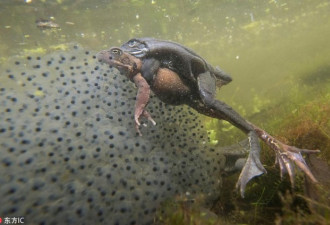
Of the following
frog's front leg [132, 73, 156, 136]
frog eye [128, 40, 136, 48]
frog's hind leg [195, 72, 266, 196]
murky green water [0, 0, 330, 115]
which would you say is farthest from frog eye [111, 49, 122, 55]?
murky green water [0, 0, 330, 115]

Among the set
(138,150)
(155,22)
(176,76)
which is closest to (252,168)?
(138,150)

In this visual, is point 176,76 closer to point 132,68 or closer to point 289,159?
point 132,68

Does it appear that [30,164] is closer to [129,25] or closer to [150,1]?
[150,1]

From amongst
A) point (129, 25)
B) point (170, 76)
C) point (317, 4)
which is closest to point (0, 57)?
point (129, 25)

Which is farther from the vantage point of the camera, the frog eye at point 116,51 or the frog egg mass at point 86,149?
the frog eye at point 116,51

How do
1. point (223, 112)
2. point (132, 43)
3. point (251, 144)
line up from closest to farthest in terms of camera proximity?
point (251, 144)
point (223, 112)
point (132, 43)

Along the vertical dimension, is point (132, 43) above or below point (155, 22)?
above

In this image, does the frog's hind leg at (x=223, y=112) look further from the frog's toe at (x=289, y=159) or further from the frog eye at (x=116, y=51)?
the frog eye at (x=116, y=51)

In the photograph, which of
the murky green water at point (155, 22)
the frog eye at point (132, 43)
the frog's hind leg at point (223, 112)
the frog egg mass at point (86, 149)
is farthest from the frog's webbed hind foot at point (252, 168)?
the murky green water at point (155, 22)
